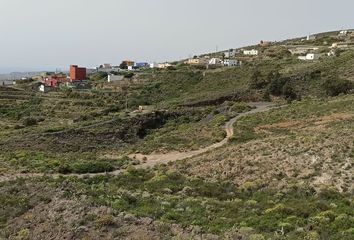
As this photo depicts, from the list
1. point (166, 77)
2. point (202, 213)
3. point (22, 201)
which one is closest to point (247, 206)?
point (202, 213)

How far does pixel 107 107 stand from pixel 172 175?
144 feet

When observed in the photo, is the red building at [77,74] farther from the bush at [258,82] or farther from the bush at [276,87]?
the bush at [276,87]

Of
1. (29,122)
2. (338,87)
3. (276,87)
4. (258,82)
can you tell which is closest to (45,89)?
(29,122)

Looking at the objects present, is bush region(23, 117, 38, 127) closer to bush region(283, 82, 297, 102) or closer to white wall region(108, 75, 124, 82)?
bush region(283, 82, 297, 102)

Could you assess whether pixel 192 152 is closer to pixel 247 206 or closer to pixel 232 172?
pixel 232 172

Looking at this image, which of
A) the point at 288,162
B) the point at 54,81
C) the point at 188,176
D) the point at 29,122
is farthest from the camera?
the point at 54,81

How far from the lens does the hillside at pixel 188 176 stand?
14492 millimetres

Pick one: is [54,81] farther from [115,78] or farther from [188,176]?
[188,176]

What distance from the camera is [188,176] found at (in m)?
23.5

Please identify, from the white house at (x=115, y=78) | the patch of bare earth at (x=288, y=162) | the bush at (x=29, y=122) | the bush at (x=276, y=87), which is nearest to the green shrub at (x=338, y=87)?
the bush at (x=276, y=87)

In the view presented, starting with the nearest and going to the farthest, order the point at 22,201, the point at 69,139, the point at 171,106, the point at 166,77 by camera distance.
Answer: the point at 22,201
the point at 69,139
the point at 171,106
the point at 166,77

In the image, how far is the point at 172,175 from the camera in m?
23.2

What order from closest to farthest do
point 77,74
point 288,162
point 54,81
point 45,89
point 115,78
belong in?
point 288,162 → point 45,89 → point 115,78 → point 54,81 → point 77,74

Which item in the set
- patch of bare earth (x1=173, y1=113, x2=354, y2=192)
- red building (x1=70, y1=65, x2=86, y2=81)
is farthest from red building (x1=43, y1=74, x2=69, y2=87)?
patch of bare earth (x1=173, y1=113, x2=354, y2=192)
